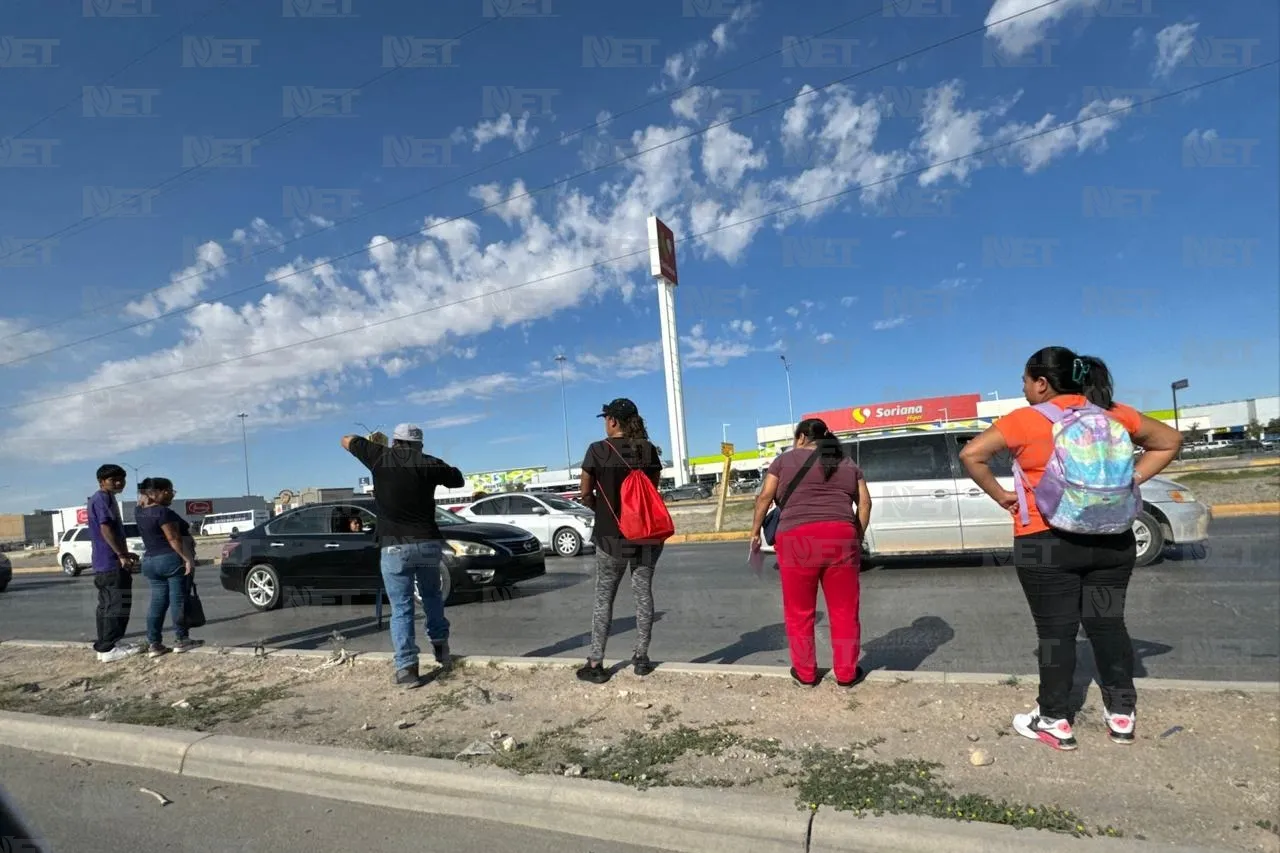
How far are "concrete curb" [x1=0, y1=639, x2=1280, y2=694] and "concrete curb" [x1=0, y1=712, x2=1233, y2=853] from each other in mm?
1601

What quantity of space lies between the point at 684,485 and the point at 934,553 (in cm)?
4225

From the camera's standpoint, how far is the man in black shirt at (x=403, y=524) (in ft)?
16.5

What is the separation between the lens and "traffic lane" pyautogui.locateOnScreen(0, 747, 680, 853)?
10.2 feet

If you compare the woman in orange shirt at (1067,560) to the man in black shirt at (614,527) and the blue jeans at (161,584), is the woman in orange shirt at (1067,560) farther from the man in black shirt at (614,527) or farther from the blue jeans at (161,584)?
the blue jeans at (161,584)

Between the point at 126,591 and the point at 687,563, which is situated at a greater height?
the point at 126,591

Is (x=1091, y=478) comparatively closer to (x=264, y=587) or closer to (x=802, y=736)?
(x=802, y=736)

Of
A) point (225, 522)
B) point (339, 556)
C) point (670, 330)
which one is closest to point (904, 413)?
point (670, 330)

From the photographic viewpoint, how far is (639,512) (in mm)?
4688

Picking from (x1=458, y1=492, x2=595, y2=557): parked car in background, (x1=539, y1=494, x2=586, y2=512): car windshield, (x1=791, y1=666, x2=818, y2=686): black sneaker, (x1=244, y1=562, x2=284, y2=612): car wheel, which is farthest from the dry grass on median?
(x1=539, y1=494, x2=586, y2=512): car windshield

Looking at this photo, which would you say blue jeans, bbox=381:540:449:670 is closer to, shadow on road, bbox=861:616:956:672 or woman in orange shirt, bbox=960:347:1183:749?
shadow on road, bbox=861:616:956:672

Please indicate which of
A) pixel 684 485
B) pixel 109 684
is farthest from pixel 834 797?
pixel 684 485

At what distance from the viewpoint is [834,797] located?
9.89 ft

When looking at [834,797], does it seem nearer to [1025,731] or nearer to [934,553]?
[1025,731]

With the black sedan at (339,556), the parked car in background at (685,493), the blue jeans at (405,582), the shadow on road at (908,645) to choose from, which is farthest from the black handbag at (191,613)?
the parked car in background at (685,493)
